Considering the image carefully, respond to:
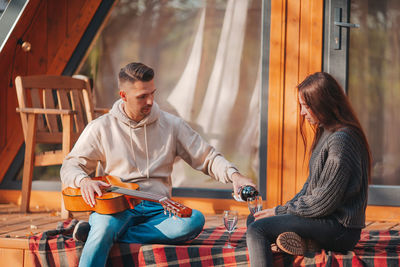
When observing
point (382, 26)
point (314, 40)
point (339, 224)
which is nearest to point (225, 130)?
point (314, 40)

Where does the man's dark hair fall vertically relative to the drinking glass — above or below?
above

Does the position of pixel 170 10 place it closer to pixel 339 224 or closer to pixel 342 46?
pixel 342 46

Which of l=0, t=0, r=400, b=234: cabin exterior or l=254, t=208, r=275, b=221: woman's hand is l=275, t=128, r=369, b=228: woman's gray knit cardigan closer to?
l=254, t=208, r=275, b=221: woman's hand

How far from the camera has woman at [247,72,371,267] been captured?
2.70 meters

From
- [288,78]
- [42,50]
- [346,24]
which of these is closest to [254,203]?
Answer: [288,78]

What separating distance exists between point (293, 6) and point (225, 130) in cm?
111

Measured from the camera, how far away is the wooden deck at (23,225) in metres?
3.27

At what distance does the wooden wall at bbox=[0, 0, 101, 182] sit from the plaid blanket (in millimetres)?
2187

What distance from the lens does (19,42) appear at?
16.2 ft

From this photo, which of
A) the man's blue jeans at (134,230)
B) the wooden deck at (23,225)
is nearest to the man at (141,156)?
the man's blue jeans at (134,230)

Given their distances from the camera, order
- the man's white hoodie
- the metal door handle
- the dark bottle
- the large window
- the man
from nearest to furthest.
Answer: the dark bottle
the man
the man's white hoodie
the metal door handle
the large window

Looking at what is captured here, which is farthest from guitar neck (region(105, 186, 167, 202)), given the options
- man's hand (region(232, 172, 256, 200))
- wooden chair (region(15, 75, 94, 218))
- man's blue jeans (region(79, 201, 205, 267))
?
wooden chair (region(15, 75, 94, 218))

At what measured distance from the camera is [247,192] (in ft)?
9.52

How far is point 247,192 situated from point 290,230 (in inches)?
11.2
